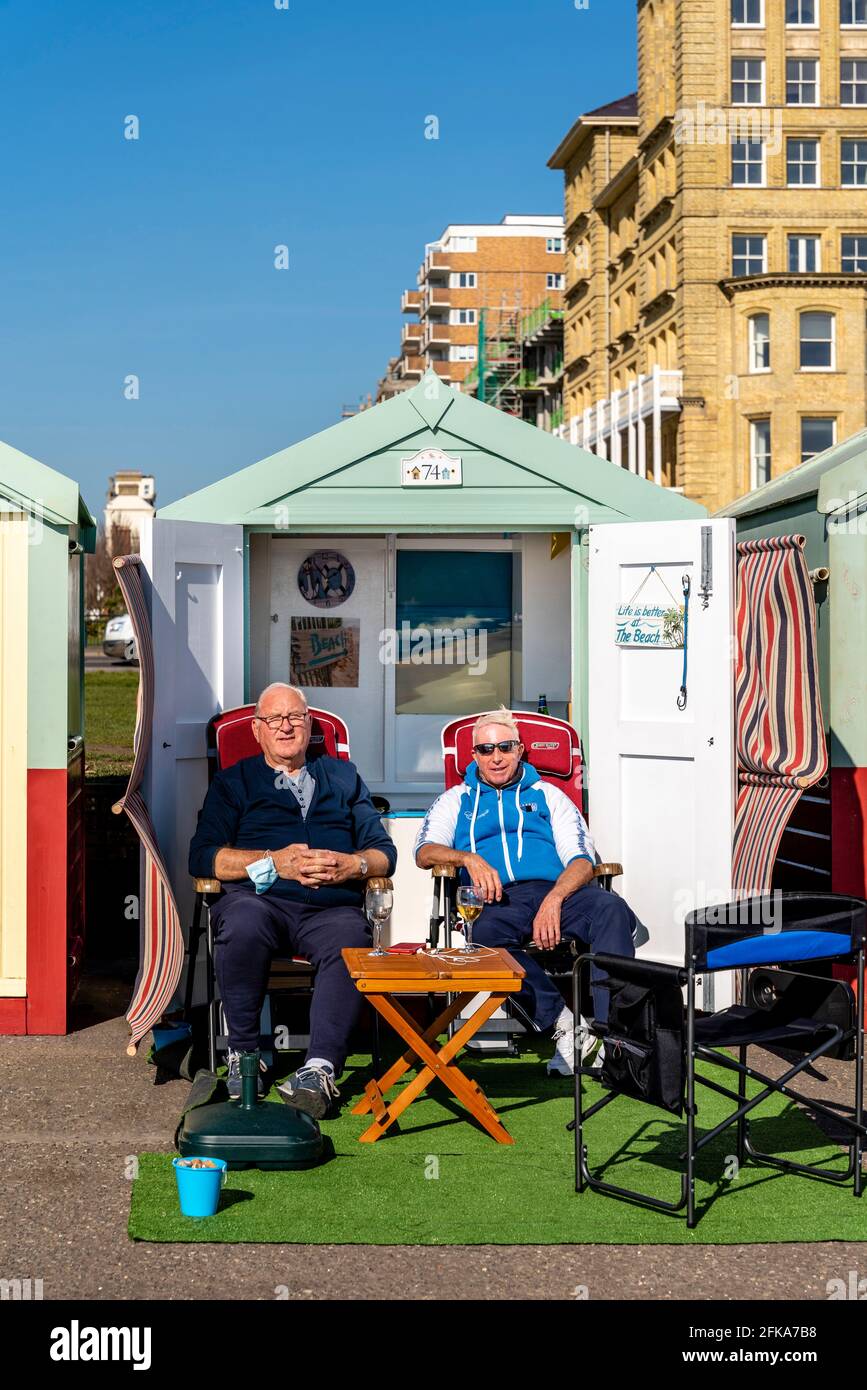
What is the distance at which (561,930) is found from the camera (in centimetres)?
602

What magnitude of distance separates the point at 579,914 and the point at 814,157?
112ft

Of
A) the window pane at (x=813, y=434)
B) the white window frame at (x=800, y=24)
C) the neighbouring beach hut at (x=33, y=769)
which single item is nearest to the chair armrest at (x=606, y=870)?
the neighbouring beach hut at (x=33, y=769)

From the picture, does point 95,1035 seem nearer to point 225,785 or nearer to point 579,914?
point 225,785

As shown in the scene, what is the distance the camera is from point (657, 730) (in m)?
6.79

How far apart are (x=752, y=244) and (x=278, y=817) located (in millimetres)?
32845

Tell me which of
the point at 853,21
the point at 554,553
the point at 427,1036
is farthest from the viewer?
the point at 853,21

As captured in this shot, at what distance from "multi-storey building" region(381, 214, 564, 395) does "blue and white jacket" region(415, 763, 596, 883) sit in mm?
86977

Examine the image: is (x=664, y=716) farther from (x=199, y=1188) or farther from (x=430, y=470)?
(x=199, y=1188)

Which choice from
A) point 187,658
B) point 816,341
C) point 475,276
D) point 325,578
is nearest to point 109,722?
point 325,578

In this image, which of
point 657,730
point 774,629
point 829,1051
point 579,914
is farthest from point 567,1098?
point 774,629

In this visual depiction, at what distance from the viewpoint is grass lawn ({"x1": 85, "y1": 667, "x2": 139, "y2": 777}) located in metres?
12.2

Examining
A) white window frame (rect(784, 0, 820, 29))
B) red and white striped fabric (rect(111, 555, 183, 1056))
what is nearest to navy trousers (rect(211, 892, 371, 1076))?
red and white striped fabric (rect(111, 555, 183, 1056))

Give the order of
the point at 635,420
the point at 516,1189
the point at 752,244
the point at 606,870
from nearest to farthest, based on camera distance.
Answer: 1. the point at 516,1189
2. the point at 606,870
3. the point at 752,244
4. the point at 635,420

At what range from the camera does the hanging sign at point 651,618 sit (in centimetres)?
673
